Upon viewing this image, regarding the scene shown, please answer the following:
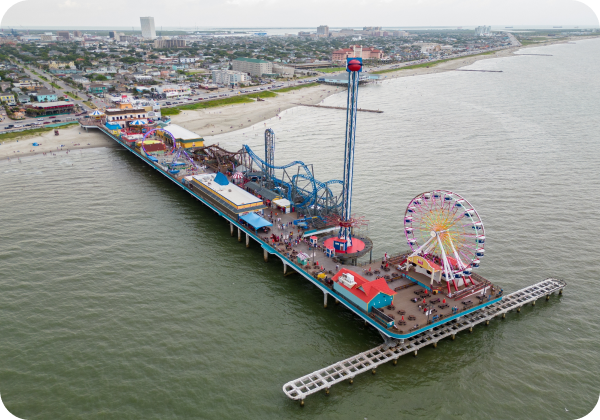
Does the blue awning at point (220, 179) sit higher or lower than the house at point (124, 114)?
lower

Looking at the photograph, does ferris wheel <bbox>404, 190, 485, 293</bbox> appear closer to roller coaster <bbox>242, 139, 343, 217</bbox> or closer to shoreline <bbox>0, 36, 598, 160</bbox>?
roller coaster <bbox>242, 139, 343, 217</bbox>

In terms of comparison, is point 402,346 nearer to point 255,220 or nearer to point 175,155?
point 255,220

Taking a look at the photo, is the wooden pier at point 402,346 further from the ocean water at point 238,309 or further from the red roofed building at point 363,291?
the red roofed building at point 363,291

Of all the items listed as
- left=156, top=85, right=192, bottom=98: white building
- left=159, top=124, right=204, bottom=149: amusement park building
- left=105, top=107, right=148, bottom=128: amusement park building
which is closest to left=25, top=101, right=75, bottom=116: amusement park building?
left=105, top=107, right=148, bottom=128: amusement park building

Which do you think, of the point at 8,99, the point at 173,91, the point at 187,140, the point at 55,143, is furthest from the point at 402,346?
the point at 8,99

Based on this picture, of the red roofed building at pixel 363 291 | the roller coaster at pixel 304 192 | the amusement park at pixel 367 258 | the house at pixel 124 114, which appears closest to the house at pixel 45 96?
the house at pixel 124 114

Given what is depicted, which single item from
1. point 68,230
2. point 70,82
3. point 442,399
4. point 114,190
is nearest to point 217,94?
point 70,82

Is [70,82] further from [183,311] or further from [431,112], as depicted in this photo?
[183,311]
